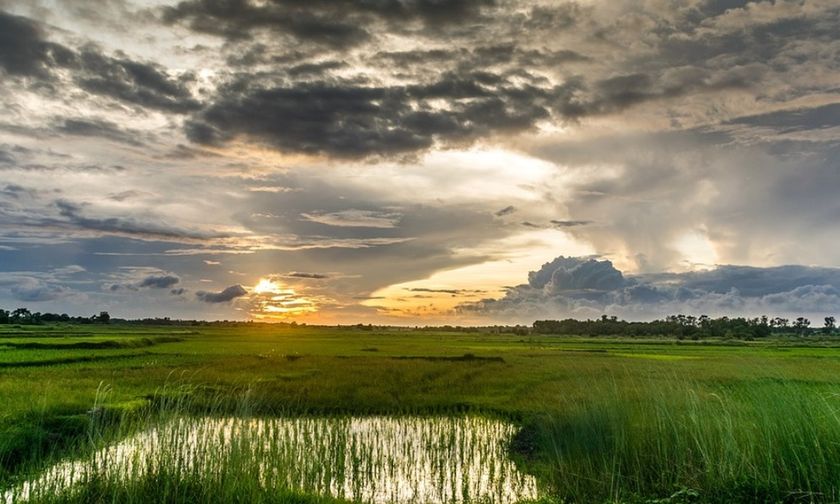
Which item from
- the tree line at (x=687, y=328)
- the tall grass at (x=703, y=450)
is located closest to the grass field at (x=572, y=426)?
the tall grass at (x=703, y=450)

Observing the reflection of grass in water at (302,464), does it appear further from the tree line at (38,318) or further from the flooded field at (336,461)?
the tree line at (38,318)

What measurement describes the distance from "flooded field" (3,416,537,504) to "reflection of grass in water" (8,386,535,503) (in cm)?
3

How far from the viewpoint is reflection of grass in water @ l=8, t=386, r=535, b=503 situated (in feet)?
30.5

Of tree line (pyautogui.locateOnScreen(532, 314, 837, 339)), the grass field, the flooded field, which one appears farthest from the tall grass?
tree line (pyautogui.locateOnScreen(532, 314, 837, 339))

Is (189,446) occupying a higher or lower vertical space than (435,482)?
higher

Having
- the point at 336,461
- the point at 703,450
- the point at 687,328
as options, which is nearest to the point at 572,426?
the point at 703,450

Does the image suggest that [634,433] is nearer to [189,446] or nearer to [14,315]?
[189,446]

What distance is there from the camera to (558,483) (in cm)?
1266

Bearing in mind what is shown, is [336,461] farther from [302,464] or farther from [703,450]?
[703,450]

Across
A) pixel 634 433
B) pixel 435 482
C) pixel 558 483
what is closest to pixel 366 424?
pixel 435 482

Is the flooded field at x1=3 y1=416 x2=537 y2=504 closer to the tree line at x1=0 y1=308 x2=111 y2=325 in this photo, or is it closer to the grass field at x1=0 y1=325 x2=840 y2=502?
the grass field at x1=0 y1=325 x2=840 y2=502

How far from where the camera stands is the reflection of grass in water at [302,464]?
9305 millimetres

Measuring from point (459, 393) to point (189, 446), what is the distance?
18.0 metres

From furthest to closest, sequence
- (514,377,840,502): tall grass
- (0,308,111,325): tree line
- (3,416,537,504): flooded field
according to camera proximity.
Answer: (0,308,111,325): tree line < (3,416,537,504): flooded field < (514,377,840,502): tall grass
